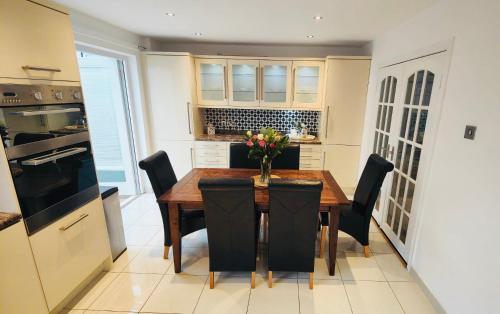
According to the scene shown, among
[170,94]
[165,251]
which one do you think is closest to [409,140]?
[165,251]

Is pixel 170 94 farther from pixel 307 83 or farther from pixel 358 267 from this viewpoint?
pixel 358 267

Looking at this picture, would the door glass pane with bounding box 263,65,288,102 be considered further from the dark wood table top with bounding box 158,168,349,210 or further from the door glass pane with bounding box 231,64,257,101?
the dark wood table top with bounding box 158,168,349,210

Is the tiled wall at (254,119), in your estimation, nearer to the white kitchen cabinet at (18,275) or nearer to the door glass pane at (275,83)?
the door glass pane at (275,83)

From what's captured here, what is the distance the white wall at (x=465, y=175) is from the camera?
132 cm

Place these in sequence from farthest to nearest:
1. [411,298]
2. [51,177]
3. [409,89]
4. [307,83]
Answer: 1. [307,83]
2. [409,89]
3. [411,298]
4. [51,177]

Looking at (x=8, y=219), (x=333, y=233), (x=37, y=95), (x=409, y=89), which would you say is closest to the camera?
(x=8, y=219)

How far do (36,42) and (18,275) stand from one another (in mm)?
1372

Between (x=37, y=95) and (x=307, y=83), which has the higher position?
(x=307, y=83)

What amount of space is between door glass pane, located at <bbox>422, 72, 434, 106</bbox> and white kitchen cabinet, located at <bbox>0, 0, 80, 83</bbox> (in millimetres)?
2776

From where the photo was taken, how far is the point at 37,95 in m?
1.42

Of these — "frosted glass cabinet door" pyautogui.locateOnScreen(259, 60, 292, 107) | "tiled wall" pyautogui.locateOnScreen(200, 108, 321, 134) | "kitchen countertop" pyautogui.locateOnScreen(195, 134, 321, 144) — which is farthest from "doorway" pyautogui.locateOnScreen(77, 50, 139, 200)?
"frosted glass cabinet door" pyautogui.locateOnScreen(259, 60, 292, 107)

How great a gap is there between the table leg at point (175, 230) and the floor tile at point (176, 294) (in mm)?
119

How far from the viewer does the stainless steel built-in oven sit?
1.30m

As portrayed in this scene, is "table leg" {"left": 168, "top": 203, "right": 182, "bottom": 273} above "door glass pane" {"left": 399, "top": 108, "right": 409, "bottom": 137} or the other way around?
the other way around
